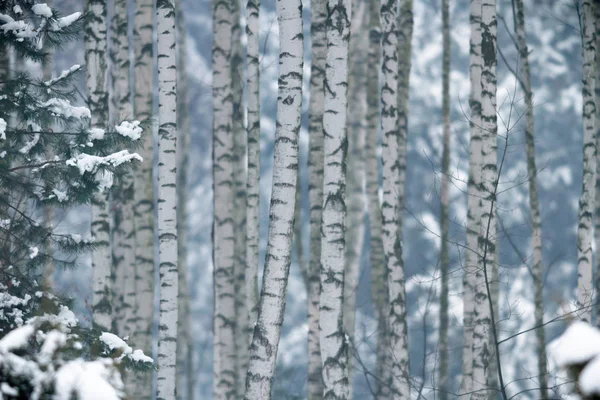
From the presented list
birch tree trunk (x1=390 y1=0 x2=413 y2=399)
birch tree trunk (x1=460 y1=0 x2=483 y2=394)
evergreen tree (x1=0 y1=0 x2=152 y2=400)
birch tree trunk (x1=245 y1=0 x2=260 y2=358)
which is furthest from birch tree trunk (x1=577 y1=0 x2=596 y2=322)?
evergreen tree (x1=0 y1=0 x2=152 y2=400)

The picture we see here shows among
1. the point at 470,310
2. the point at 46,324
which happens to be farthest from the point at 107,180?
the point at 470,310

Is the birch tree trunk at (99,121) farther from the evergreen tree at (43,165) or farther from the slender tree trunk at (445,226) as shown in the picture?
the slender tree trunk at (445,226)

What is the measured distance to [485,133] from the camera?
7.14m

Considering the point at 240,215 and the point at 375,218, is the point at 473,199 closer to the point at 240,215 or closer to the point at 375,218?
the point at 375,218

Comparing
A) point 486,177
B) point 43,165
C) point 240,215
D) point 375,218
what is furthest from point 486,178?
point 240,215

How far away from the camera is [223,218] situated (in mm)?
9016

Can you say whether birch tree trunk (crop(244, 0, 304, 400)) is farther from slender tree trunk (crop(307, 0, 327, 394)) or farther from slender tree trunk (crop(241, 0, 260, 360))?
slender tree trunk (crop(307, 0, 327, 394))

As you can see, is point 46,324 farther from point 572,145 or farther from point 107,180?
point 572,145

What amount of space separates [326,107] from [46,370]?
13.1 feet

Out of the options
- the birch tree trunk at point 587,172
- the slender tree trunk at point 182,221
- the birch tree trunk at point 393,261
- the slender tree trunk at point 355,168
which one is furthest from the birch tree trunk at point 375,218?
the slender tree trunk at point 182,221

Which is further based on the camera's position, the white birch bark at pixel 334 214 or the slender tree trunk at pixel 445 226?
the slender tree trunk at pixel 445 226

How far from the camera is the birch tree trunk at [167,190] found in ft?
23.9

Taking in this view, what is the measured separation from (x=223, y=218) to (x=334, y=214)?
3.10 m

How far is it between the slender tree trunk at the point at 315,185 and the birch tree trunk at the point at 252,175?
76 cm
